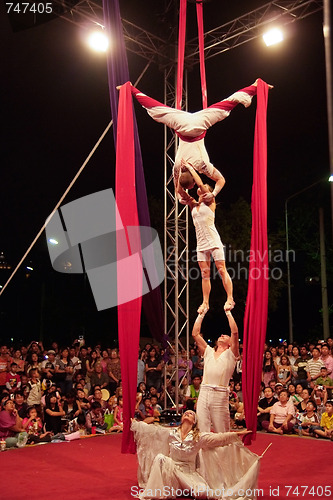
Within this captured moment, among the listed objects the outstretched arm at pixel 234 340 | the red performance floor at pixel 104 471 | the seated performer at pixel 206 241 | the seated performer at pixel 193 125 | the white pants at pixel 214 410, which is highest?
the seated performer at pixel 193 125

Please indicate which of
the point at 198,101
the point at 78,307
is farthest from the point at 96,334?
the point at 198,101

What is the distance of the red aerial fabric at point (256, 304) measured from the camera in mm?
4461

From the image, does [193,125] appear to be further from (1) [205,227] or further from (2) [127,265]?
(2) [127,265]

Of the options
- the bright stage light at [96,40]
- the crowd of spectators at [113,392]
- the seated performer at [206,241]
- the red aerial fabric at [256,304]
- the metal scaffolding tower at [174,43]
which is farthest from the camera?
the metal scaffolding tower at [174,43]

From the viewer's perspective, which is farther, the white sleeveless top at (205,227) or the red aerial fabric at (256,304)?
the white sleeveless top at (205,227)

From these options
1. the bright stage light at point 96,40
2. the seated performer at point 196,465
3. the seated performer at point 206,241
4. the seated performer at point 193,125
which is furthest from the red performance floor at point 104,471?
the bright stage light at point 96,40

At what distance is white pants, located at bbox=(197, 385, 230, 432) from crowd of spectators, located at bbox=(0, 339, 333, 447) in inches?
103

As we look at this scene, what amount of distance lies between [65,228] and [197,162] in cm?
873

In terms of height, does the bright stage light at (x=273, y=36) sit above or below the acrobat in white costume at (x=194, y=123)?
above

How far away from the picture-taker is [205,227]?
4891 millimetres

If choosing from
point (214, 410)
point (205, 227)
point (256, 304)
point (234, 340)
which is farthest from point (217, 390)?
point (205, 227)

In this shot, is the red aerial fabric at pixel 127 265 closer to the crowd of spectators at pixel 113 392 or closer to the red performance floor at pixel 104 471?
the red performance floor at pixel 104 471

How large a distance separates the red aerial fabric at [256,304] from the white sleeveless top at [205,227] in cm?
38

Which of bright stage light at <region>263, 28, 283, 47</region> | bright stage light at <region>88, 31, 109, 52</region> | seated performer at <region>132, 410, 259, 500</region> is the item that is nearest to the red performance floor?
seated performer at <region>132, 410, 259, 500</region>
